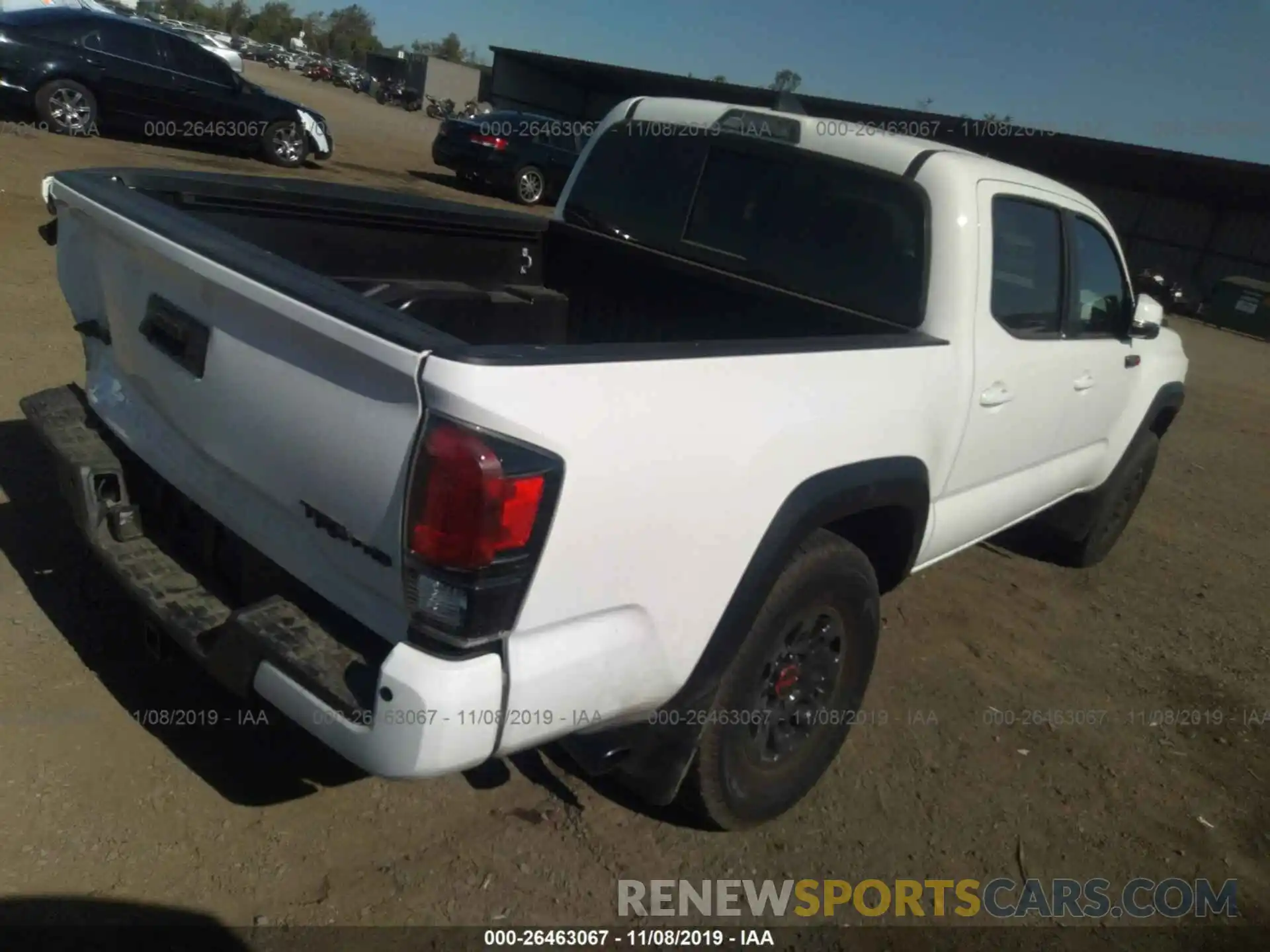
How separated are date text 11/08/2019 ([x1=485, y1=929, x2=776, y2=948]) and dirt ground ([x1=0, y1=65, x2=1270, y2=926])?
5 centimetres

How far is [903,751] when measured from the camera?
3.62 m

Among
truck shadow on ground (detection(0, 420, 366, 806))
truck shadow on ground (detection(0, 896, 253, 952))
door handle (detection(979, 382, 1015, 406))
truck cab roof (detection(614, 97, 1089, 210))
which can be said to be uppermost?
truck cab roof (detection(614, 97, 1089, 210))

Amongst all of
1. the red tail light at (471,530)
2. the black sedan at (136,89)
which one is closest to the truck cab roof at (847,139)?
the red tail light at (471,530)

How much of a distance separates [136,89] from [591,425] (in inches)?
539

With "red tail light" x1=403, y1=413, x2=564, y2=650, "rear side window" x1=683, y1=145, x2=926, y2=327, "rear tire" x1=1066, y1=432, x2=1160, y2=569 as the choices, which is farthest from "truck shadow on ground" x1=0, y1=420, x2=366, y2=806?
"rear tire" x1=1066, y1=432, x2=1160, y2=569

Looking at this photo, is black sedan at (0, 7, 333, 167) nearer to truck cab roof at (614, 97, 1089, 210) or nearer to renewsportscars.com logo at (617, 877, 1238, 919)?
truck cab roof at (614, 97, 1089, 210)

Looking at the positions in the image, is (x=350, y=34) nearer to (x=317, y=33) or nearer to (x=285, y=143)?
(x=317, y=33)

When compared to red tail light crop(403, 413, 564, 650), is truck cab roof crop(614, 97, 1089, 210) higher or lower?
higher

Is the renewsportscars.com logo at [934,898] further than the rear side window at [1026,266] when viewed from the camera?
No

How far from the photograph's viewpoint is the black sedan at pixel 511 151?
16.4m

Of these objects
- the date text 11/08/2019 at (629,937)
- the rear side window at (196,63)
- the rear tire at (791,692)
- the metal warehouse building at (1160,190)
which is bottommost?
the date text 11/08/2019 at (629,937)

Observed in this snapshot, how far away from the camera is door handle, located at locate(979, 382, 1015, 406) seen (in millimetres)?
3393

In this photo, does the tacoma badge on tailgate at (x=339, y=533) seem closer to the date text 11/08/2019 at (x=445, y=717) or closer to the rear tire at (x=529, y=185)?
the date text 11/08/2019 at (x=445, y=717)

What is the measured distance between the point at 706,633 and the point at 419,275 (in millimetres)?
1995
